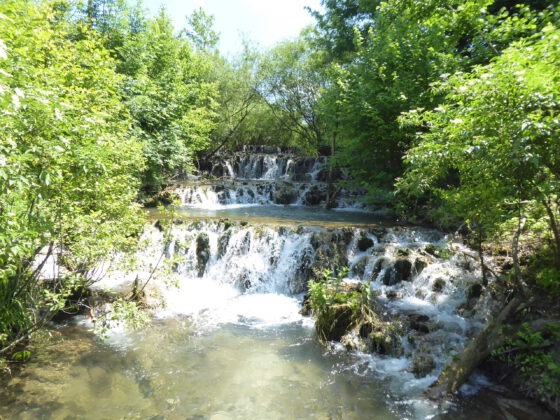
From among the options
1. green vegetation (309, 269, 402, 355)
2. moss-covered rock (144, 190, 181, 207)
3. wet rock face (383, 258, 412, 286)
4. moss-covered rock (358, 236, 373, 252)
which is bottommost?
green vegetation (309, 269, 402, 355)

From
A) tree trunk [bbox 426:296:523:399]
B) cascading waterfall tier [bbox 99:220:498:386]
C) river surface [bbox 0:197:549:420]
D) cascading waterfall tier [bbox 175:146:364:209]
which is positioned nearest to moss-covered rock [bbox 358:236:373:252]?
cascading waterfall tier [bbox 99:220:498:386]

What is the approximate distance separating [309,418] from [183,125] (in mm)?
14456

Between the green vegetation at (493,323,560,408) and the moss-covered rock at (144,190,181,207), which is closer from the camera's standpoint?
the green vegetation at (493,323,560,408)

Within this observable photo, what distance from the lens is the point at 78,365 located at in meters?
5.09

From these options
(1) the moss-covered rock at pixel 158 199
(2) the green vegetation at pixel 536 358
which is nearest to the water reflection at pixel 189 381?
(2) the green vegetation at pixel 536 358

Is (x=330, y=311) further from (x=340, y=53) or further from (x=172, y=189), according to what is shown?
(x=340, y=53)

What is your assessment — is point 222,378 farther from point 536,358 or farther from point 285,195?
point 285,195

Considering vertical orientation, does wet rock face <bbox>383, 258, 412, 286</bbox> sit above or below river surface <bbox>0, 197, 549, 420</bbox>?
above

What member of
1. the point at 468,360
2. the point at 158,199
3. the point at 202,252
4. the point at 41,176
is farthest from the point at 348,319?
the point at 158,199

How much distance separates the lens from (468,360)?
468 cm

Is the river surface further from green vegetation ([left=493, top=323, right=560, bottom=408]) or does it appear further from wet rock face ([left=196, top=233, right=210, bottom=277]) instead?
wet rock face ([left=196, top=233, right=210, bottom=277])

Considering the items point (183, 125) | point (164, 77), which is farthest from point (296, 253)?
point (164, 77)

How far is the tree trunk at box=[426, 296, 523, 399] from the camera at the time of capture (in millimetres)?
4586

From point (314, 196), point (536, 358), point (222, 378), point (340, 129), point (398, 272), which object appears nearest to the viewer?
point (536, 358)
